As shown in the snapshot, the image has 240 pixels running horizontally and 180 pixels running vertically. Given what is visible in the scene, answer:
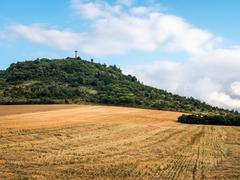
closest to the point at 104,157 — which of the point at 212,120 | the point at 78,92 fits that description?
the point at 212,120

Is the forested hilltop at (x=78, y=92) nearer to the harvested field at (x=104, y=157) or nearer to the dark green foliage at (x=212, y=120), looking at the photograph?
the dark green foliage at (x=212, y=120)

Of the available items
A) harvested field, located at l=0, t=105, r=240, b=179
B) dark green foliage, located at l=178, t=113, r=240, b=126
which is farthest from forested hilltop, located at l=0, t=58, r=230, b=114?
harvested field, located at l=0, t=105, r=240, b=179

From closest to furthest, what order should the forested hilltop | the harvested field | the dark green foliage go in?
the harvested field → the dark green foliage → the forested hilltop

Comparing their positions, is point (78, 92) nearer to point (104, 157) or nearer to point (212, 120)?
point (212, 120)

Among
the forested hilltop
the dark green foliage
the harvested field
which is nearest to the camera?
the harvested field

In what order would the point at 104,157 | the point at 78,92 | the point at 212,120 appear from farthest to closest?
the point at 78,92, the point at 212,120, the point at 104,157

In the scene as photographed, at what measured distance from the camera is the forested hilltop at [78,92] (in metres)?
127

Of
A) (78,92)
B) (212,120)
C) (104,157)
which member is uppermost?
(78,92)

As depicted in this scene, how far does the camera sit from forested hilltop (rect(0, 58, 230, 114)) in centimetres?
12738

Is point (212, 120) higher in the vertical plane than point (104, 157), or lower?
higher

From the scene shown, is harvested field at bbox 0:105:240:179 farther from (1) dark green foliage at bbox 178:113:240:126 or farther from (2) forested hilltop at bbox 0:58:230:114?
(2) forested hilltop at bbox 0:58:230:114

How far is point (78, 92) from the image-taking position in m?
146

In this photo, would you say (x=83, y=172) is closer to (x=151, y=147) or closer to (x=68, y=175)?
(x=68, y=175)

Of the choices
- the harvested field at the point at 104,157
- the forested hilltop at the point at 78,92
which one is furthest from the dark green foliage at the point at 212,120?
the harvested field at the point at 104,157
